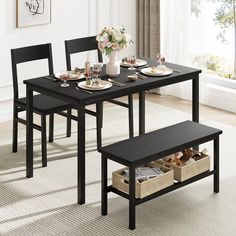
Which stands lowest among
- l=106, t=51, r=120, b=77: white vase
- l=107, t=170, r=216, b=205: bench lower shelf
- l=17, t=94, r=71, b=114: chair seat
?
l=107, t=170, r=216, b=205: bench lower shelf

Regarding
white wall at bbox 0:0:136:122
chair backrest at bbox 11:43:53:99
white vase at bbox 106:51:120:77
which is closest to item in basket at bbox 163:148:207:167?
white vase at bbox 106:51:120:77

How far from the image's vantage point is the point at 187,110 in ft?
24.7

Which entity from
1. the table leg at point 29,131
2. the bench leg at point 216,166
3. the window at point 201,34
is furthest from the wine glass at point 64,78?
the window at point 201,34

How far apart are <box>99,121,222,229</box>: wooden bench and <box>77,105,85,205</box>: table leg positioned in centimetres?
22

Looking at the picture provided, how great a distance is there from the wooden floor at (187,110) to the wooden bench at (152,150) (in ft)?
5.69

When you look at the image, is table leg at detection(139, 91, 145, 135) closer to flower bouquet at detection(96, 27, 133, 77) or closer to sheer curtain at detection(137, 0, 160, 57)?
flower bouquet at detection(96, 27, 133, 77)

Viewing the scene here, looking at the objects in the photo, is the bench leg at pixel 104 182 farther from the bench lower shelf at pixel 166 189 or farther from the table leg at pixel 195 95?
the table leg at pixel 195 95

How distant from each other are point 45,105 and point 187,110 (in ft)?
6.56

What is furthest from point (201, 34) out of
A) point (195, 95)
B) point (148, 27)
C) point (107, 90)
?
point (107, 90)

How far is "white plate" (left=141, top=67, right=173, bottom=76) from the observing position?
5805 mm

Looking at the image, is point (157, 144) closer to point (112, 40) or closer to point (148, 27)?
point (112, 40)

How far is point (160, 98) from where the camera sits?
795cm

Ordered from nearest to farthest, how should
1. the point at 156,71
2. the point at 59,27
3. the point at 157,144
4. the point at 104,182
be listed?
the point at 104,182 < the point at 157,144 < the point at 156,71 < the point at 59,27

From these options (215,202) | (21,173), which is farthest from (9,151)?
(215,202)
